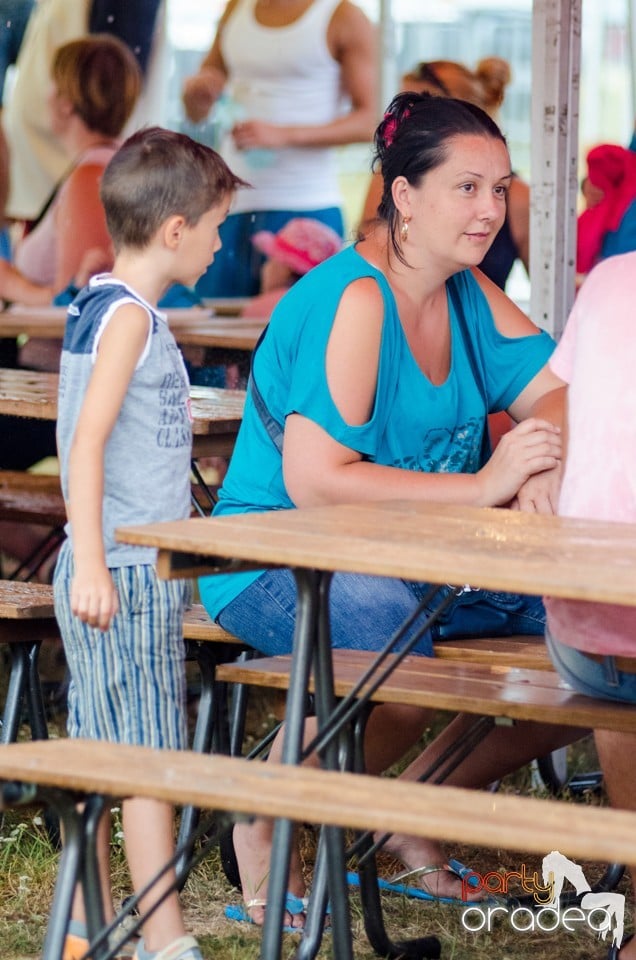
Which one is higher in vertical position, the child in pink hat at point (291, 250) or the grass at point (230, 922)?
the child in pink hat at point (291, 250)

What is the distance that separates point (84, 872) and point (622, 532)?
80cm

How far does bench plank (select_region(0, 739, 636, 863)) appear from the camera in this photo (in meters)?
1.65

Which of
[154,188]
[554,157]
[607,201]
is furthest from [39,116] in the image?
[154,188]

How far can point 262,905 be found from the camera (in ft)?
9.63

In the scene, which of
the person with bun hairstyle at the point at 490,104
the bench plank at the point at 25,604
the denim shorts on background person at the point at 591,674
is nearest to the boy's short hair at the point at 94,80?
the person with bun hairstyle at the point at 490,104

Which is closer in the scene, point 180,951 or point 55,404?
point 180,951

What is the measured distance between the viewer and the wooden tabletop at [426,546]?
1860mm

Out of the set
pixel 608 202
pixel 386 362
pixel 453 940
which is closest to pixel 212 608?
pixel 386 362

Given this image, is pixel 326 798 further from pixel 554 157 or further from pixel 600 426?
pixel 554 157

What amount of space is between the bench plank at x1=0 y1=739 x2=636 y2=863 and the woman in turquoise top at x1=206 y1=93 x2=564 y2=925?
34.0 inches

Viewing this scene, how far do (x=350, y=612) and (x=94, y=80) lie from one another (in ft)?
10.8

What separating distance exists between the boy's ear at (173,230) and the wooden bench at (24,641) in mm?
858

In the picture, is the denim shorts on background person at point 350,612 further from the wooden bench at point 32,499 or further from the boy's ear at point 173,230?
the wooden bench at point 32,499

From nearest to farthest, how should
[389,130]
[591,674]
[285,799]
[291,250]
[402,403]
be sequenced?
[285,799] → [591,674] → [402,403] → [389,130] → [291,250]
